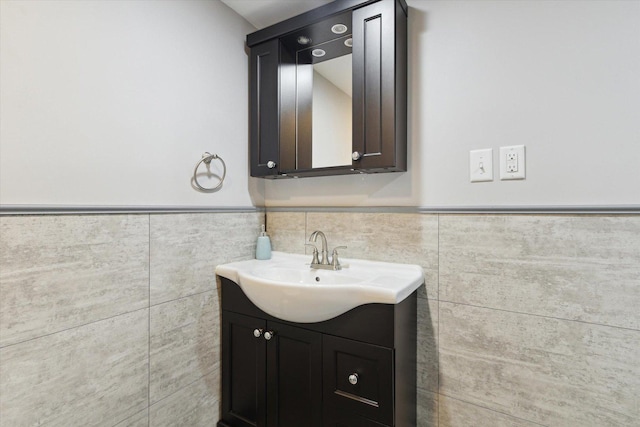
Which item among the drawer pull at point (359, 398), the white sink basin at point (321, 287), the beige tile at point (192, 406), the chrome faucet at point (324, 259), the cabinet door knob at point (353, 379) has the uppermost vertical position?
the chrome faucet at point (324, 259)

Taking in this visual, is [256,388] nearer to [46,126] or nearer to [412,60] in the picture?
[46,126]

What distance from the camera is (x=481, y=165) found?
1.18 m

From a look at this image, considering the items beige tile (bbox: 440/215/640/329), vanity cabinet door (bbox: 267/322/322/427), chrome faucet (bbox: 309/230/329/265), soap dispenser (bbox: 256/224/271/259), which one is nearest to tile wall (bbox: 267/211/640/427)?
beige tile (bbox: 440/215/640/329)

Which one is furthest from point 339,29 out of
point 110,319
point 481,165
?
point 110,319

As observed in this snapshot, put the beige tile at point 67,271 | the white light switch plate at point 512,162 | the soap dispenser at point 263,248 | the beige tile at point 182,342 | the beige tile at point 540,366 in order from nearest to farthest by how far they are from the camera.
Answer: the beige tile at point 67,271 → the beige tile at point 540,366 → the white light switch plate at point 512,162 → the beige tile at point 182,342 → the soap dispenser at point 263,248

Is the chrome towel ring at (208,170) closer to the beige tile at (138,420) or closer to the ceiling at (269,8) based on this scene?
Answer: the ceiling at (269,8)

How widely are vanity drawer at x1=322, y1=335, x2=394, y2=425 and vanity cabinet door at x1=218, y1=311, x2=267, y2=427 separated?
32cm

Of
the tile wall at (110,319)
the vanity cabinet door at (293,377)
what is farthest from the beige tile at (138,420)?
the vanity cabinet door at (293,377)

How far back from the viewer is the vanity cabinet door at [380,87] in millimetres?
1241

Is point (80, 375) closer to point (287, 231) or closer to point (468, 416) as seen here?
point (287, 231)

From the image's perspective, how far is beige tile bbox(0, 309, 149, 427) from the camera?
2.91 ft

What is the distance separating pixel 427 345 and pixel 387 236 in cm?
48

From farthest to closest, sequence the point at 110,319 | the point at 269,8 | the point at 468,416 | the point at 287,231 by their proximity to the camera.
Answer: the point at 287,231, the point at 269,8, the point at 468,416, the point at 110,319

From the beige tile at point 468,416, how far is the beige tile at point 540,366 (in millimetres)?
23
